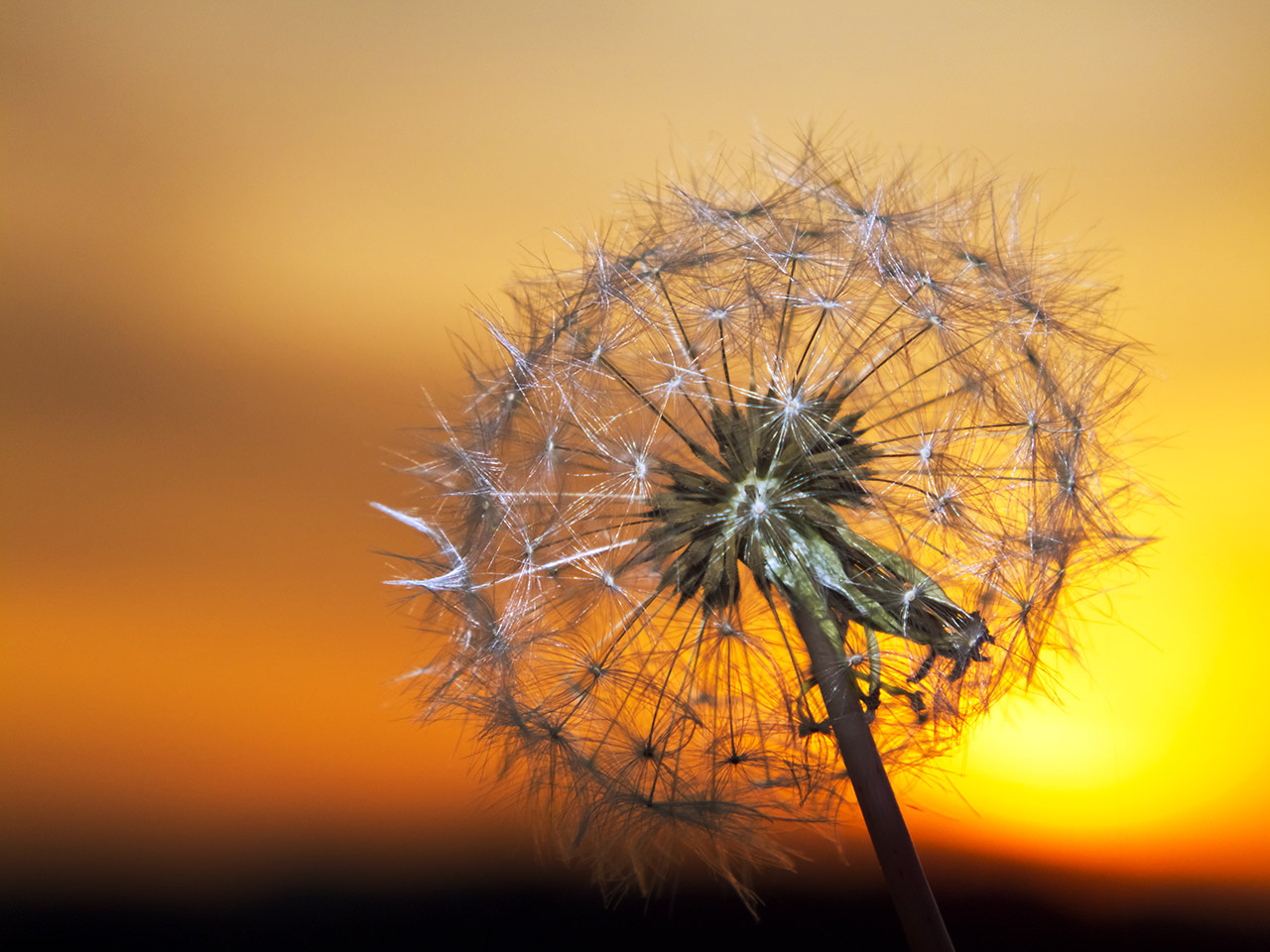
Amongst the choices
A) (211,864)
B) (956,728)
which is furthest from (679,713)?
(211,864)

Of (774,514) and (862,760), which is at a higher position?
(774,514)

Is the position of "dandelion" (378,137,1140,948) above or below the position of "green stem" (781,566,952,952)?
above

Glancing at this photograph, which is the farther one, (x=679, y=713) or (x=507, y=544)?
(x=507, y=544)

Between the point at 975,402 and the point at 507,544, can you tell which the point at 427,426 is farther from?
the point at 975,402

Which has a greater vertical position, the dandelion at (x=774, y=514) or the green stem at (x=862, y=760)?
the dandelion at (x=774, y=514)
